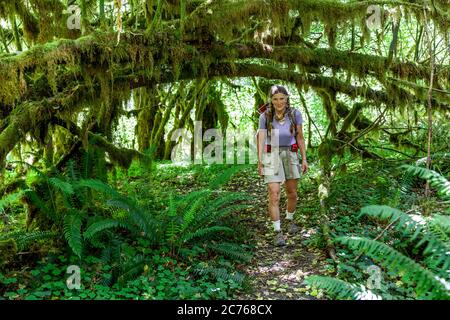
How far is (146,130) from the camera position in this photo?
1153 centimetres

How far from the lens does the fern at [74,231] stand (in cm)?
446

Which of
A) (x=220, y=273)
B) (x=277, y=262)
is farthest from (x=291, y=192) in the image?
(x=220, y=273)

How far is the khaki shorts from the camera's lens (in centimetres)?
569

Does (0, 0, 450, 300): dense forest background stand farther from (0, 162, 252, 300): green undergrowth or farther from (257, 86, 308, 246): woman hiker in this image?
(257, 86, 308, 246): woman hiker

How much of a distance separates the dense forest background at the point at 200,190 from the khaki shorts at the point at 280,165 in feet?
1.97

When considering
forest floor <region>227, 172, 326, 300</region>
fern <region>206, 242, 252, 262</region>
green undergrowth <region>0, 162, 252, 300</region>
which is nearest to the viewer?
green undergrowth <region>0, 162, 252, 300</region>

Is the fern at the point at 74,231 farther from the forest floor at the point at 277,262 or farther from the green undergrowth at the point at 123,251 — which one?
the forest floor at the point at 277,262

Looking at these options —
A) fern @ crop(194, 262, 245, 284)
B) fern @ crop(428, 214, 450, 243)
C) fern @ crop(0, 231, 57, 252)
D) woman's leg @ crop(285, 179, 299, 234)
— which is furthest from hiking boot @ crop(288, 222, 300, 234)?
fern @ crop(0, 231, 57, 252)

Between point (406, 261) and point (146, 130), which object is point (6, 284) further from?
point (146, 130)

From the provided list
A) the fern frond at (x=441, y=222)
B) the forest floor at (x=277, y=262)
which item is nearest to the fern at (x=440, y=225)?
the fern frond at (x=441, y=222)

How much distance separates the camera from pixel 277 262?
5.17m

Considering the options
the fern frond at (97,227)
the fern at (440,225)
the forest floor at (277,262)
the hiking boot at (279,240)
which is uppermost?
the fern at (440,225)

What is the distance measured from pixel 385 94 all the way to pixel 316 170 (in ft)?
6.74

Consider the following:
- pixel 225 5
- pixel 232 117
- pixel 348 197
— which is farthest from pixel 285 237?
pixel 232 117
